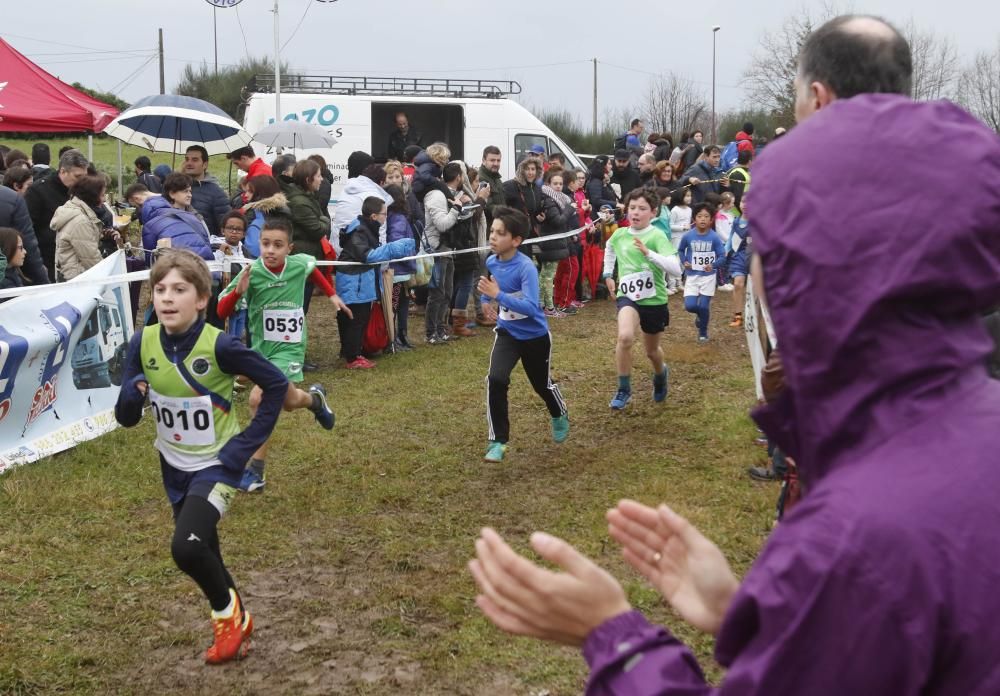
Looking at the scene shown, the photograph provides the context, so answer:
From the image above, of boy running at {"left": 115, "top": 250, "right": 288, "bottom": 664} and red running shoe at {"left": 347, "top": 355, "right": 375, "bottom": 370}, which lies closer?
boy running at {"left": 115, "top": 250, "right": 288, "bottom": 664}

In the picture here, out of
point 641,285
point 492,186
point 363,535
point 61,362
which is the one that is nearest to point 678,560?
point 363,535

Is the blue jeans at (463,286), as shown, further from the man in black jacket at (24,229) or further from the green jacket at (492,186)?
the man in black jacket at (24,229)

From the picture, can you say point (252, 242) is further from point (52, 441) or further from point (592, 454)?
point (592, 454)

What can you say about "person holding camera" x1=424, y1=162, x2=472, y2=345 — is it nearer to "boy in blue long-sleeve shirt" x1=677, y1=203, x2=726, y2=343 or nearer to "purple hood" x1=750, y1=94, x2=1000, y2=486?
"boy in blue long-sleeve shirt" x1=677, y1=203, x2=726, y2=343

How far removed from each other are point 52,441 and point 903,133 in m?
7.62

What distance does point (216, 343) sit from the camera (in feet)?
16.0

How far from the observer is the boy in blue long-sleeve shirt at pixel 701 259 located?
12.4 meters

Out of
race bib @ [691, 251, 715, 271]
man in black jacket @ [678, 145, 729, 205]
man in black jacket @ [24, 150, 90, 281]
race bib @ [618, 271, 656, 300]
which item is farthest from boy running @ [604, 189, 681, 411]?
man in black jacket @ [678, 145, 729, 205]

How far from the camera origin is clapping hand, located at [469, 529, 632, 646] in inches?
53.4

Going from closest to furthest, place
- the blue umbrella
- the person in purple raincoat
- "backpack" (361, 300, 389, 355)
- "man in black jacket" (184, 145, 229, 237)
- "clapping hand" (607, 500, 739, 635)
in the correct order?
1. the person in purple raincoat
2. "clapping hand" (607, 500, 739, 635)
3. "man in black jacket" (184, 145, 229, 237)
4. "backpack" (361, 300, 389, 355)
5. the blue umbrella

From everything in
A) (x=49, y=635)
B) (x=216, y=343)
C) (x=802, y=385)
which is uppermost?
(x=802, y=385)

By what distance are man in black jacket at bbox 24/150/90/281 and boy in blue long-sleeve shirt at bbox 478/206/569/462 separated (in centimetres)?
436

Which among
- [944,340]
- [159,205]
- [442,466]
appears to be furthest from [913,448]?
[159,205]

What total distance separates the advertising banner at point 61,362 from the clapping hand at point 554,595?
6681 mm
